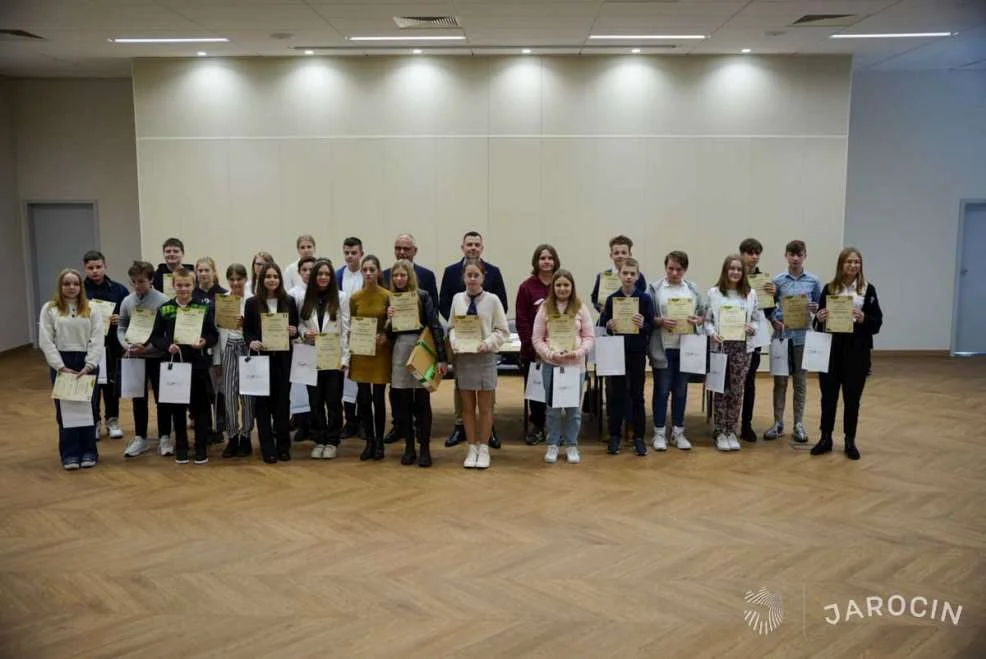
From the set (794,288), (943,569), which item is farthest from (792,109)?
(943,569)

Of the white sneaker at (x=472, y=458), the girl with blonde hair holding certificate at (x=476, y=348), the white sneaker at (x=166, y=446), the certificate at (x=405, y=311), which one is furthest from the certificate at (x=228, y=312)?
the white sneaker at (x=472, y=458)

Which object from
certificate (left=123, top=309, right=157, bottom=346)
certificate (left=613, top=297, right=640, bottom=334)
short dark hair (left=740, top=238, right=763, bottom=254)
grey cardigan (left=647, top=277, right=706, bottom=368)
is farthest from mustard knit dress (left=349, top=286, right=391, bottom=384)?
short dark hair (left=740, top=238, right=763, bottom=254)

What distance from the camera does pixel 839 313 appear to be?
6055mm

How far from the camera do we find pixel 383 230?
32.6 feet

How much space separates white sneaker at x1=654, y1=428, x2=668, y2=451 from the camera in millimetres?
6441

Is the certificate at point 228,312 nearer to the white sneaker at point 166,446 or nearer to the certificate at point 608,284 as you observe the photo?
the white sneaker at point 166,446

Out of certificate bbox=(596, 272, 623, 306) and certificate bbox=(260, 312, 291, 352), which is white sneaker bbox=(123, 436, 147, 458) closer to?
certificate bbox=(260, 312, 291, 352)

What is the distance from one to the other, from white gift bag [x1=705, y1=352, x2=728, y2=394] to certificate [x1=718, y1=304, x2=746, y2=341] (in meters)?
0.16

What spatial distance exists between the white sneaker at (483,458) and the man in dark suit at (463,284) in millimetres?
534

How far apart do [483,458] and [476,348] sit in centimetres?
85

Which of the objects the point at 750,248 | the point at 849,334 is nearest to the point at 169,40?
the point at 750,248

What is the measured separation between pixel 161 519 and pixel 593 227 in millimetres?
6399

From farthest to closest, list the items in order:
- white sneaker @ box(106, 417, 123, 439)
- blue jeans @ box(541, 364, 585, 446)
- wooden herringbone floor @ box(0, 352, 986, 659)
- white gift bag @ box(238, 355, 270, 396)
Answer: white sneaker @ box(106, 417, 123, 439) → blue jeans @ box(541, 364, 585, 446) → white gift bag @ box(238, 355, 270, 396) → wooden herringbone floor @ box(0, 352, 986, 659)

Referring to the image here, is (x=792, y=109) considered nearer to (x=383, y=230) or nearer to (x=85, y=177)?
(x=383, y=230)
